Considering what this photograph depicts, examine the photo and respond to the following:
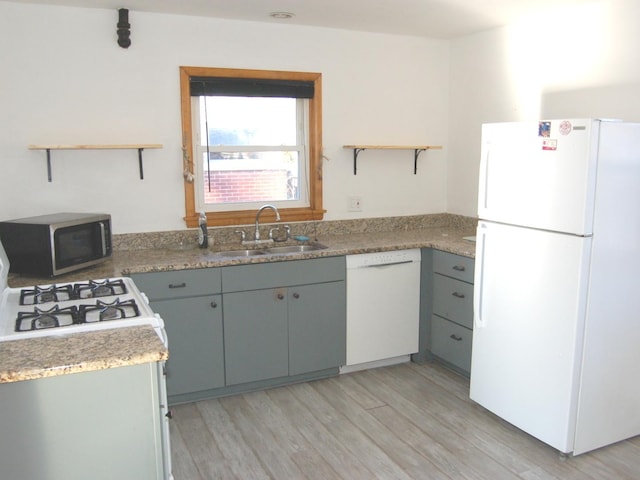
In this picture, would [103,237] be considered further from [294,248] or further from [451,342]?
[451,342]

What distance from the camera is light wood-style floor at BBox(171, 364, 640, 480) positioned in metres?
2.56

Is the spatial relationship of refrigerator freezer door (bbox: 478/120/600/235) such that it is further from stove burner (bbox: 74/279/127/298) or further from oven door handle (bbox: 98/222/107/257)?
oven door handle (bbox: 98/222/107/257)

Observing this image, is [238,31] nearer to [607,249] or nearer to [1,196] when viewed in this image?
[1,196]

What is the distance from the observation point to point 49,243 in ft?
8.86

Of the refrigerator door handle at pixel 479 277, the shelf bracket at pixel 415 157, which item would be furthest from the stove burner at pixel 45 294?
the shelf bracket at pixel 415 157

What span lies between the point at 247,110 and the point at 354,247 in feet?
3.91

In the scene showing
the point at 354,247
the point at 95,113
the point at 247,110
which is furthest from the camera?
the point at 247,110

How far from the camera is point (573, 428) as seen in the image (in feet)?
8.54

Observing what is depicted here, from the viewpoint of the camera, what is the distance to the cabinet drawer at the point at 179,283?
2980 mm

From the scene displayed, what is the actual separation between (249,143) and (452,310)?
1.75 m

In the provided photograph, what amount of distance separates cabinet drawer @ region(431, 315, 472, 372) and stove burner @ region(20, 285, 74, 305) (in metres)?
2.29

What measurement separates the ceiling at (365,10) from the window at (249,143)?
1.19ft

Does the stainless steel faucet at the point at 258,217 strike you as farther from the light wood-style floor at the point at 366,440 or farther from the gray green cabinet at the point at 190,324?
the light wood-style floor at the point at 366,440

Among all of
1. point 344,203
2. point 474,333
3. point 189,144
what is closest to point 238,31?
point 189,144
